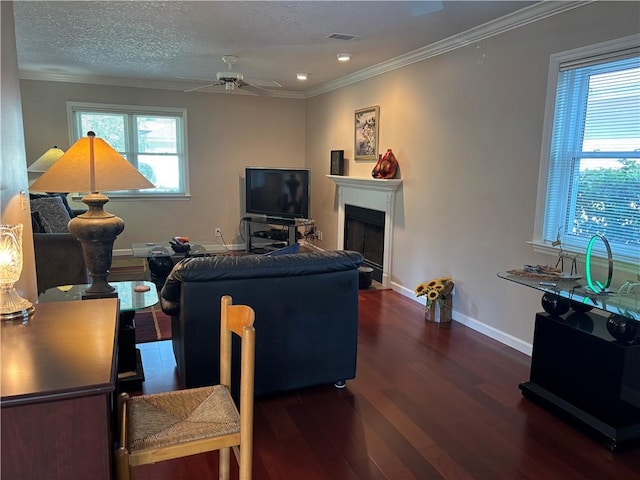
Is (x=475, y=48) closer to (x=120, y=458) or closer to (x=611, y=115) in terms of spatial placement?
(x=611, y=115)

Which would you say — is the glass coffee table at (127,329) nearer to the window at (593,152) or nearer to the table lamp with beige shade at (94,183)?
the table lamp with beige shade at (94,183)

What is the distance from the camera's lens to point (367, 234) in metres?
5.74

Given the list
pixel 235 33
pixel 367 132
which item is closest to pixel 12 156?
pixel 235 33

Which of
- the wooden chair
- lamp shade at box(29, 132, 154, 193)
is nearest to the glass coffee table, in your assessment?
lamp shade at box(29, 132, 154, 193)

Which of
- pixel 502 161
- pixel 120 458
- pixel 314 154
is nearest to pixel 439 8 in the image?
pixel 502 161

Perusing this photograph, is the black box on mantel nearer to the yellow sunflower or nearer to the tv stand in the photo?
the tv stand

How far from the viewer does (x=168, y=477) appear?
2.03 metres

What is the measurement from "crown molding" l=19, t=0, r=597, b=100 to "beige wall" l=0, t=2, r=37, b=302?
322 centimetres

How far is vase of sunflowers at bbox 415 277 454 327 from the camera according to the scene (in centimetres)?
405

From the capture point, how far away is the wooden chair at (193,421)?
1.39m

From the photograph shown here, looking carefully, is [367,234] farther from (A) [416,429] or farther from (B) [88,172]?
(B) [88,172]

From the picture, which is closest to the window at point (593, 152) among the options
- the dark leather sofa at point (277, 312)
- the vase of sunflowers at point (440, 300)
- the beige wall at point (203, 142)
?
the vase of sunflowers at point (440, 300)

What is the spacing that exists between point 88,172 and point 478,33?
313cm

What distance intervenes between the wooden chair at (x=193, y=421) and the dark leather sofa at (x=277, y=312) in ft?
2.53
